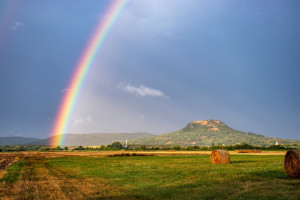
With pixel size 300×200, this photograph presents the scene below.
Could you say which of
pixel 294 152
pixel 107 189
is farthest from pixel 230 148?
pixel 107 189

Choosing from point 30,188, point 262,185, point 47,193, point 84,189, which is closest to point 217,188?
point 262,185

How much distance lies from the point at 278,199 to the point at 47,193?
11747 mm

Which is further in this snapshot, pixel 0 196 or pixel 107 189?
pixel 107 189

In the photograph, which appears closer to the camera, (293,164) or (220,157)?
(293,164)

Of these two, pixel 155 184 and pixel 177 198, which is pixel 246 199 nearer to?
pixel 177 198

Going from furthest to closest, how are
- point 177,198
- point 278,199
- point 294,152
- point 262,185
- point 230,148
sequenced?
point 230,148
point 294,152
point 262,185
point 177,198
point 278,199

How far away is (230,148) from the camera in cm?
10894

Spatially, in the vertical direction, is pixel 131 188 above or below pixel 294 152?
below

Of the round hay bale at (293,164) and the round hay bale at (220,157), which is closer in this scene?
the round hay bale at (293,164)

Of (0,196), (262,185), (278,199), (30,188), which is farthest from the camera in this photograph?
(30,188)

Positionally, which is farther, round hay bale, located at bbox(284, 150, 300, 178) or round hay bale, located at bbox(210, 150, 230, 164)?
round hay bale, located at bbox(210, 150, 230, 164)

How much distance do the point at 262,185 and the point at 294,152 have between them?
5.75m

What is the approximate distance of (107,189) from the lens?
16.6 m

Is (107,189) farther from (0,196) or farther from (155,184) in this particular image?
(0,196)
